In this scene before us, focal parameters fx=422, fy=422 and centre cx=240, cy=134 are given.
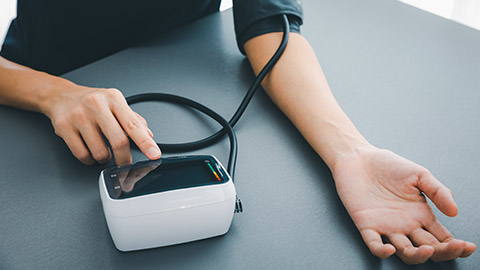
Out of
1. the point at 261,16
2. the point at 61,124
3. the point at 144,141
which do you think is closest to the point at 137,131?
the point at 144,141

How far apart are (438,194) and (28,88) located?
1.94 feet

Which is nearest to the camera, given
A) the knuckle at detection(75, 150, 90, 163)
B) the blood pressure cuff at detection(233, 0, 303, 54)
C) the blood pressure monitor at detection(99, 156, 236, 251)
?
the blood pressure monitor at detection(99, 156, 236, 251)

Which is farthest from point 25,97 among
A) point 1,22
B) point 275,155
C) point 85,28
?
point 1,22

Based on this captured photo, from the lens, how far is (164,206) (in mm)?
439

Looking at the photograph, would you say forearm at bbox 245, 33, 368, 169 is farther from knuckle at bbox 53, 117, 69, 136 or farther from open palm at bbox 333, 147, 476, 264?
knuckle at bbox 53, 117, 69, 136

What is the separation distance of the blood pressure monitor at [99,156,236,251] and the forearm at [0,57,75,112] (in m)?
0.22

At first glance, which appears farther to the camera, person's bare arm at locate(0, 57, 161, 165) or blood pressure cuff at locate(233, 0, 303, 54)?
blood pressure cuff at locate(233, 0, 303, 54)

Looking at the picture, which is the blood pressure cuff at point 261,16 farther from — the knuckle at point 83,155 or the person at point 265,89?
the knuckle at point 83,155

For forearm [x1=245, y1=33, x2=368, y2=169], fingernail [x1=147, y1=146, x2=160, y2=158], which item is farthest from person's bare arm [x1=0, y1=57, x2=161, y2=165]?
forearm [x1=245, y1=33, x2=368, y2=169]

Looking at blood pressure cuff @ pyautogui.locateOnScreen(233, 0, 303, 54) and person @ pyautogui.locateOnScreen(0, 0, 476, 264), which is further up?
blood pressure cuff @ pyautogui.locateOnScreen(233, 0, 303, 54)

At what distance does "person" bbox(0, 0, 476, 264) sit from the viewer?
49 centimetres

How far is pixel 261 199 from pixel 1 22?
182cm

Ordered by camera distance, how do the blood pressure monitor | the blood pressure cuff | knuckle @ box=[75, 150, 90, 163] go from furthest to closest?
the blood pressure cuff
knuckle @ box=[75, 150, 90, 163]
the blood pressure monitor

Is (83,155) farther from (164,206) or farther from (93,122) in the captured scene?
(164,206)
